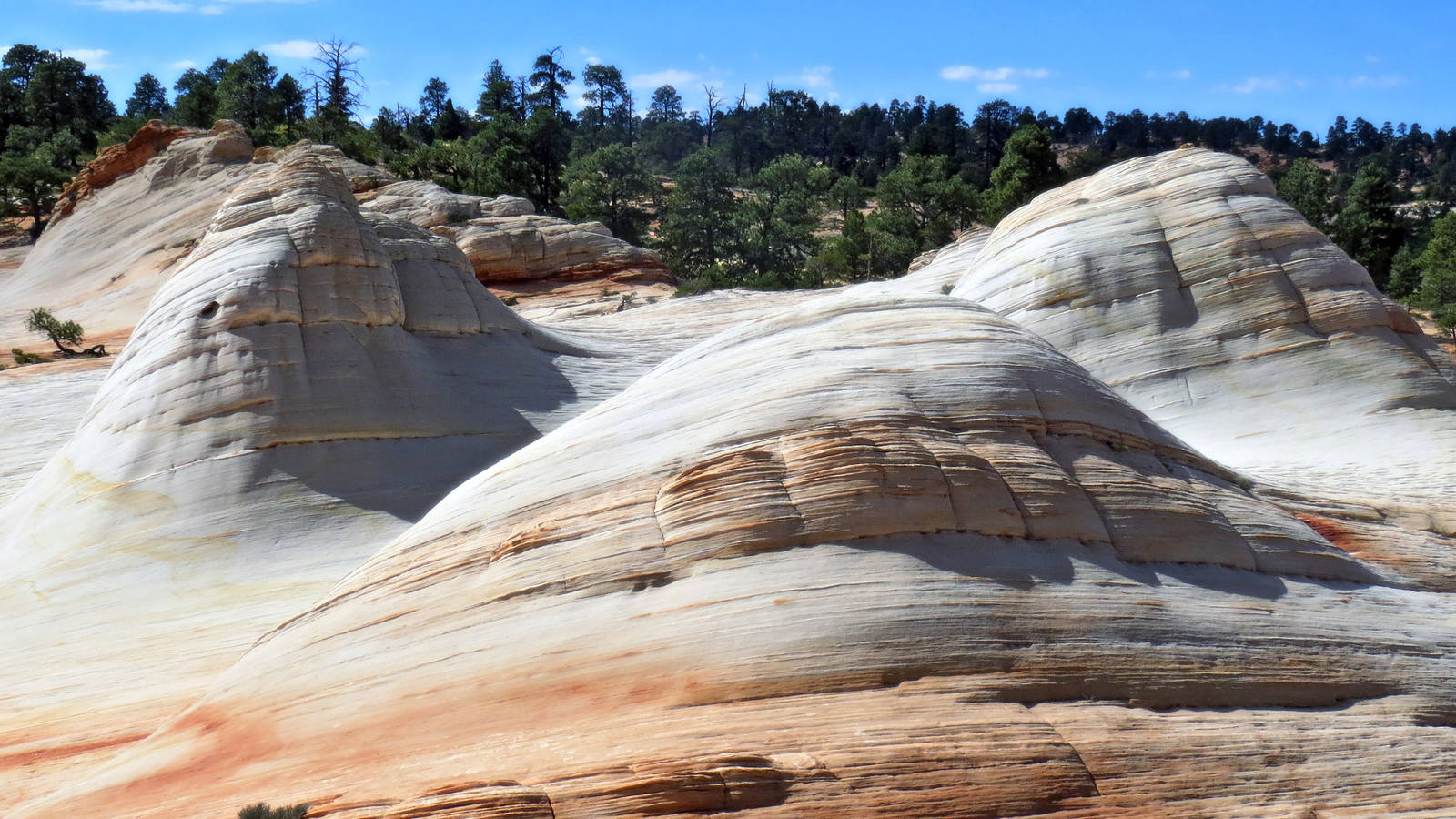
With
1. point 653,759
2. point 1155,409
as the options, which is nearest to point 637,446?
point 653,759

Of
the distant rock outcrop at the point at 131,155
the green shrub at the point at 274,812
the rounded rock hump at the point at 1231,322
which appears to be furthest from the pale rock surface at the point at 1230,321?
the distant rock outcrop at the point at 131,155

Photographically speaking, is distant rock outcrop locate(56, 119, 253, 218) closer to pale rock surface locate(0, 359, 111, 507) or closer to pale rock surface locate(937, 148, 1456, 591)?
pale rock surface locate(0, 359, 111, 507)

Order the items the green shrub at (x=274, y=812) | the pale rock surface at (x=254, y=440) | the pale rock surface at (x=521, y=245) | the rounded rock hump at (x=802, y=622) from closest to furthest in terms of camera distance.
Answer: the green shrub at (x=274, y=812) < the rounded rock hump at (x=802, y=622) < the pale rock surface at (x=254, y=440) < the pale rock surface at (x=521, y=245)

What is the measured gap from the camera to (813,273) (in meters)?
39.5

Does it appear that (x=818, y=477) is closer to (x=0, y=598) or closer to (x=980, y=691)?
(x=980, y=691)

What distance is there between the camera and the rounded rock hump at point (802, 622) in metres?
4.04

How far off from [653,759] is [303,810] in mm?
1290

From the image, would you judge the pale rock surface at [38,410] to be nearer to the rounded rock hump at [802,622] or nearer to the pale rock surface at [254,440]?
the pale rock surface at [254,440]

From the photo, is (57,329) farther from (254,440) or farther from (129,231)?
(254,440)

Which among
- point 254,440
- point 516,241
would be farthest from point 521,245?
point 254,440

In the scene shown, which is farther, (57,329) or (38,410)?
(57,329)

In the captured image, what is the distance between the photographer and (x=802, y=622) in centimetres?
456

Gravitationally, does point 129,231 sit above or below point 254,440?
above

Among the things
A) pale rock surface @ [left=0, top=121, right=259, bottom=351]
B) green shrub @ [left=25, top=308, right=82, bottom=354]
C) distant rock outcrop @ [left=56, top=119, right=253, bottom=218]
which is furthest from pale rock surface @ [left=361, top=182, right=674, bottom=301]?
distant rock outcrop @ [left=56, top=119, right=253, bottom=218]
